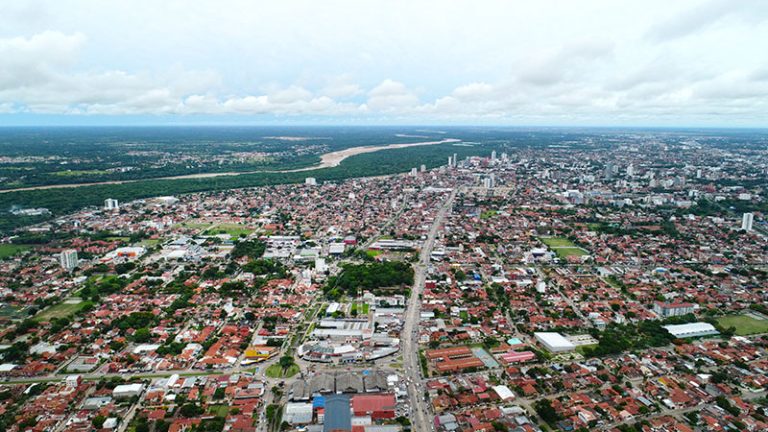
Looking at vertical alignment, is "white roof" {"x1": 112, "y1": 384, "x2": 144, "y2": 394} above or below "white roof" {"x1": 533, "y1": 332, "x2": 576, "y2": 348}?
above

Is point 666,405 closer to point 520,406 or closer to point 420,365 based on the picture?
point 520,406

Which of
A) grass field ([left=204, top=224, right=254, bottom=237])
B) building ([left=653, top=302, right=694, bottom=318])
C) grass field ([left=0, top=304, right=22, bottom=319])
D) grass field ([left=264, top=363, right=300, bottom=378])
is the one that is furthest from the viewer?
grass field ([left=204, top=224, right=254, bottom=237])

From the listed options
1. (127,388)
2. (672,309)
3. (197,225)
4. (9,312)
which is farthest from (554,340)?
(197,225)

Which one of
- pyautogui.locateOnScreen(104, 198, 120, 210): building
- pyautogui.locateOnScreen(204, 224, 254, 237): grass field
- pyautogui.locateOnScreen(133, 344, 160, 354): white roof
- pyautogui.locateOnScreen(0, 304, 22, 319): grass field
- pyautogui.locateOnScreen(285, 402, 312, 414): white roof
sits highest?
pyautogui.locateOnScreen(104, 198, 120, 210): building

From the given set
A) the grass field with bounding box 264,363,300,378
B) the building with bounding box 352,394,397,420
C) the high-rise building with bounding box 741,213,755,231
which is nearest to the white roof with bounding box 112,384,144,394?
the grass field with bounding box 264,363,300,378

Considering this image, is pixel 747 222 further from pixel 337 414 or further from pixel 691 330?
pixel 337 414

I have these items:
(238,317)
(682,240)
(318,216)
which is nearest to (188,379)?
(238,317)

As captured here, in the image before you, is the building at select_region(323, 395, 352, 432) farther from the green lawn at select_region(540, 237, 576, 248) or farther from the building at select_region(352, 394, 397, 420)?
the green lawn at select_region(540, 237, 576, 248)
